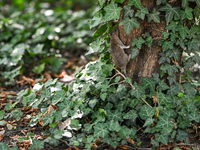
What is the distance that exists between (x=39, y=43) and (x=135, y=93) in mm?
2504

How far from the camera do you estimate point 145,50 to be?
2.50 meters

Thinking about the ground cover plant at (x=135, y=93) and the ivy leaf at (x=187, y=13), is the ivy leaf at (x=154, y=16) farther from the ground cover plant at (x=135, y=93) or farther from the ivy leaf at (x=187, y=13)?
the ivy leaf at (x=187, y=13)

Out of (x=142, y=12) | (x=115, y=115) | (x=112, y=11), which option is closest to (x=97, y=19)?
(x=112, y=11)

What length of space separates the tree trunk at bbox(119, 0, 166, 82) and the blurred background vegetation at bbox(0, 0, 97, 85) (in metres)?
1.65

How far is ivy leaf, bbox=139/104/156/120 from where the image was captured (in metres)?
2.30

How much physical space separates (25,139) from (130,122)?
0.97m

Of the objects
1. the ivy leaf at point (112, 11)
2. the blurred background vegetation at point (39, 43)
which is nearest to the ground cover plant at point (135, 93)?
the ivy leaf at point (112, 11)

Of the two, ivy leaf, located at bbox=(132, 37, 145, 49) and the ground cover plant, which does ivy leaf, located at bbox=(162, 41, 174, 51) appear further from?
ivy leaf, located at bbox=(132, 37, 145, 49)

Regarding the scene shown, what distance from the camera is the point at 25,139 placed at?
7.27ft

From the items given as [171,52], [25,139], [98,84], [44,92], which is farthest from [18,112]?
[171,52]

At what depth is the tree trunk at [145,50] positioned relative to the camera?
241 cm

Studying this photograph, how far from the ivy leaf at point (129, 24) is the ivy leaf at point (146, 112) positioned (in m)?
0.71

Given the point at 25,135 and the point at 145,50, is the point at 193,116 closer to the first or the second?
the point at 145,50

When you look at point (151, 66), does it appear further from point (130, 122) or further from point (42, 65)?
point (42, 65)
